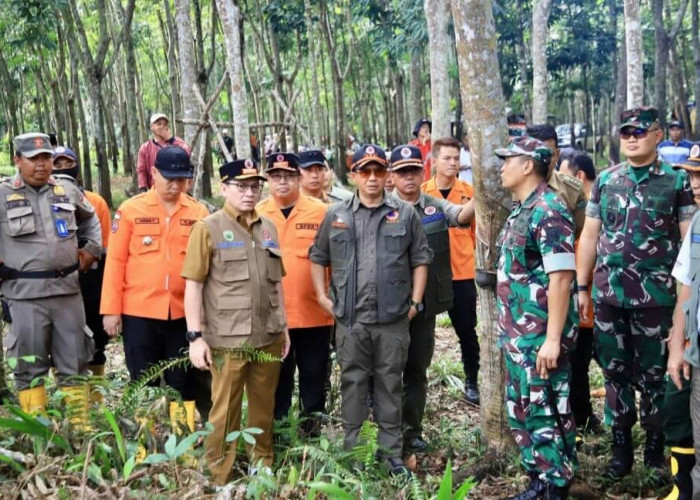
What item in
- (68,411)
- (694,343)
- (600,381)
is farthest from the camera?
(600,381)

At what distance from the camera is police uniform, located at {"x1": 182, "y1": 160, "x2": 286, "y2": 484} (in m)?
4.14

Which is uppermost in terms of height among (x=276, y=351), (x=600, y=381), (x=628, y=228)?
(x=628, y=228)

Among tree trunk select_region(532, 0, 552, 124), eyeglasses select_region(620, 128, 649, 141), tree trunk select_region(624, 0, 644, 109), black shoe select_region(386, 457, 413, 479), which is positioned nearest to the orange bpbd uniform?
black shoe select_region(386, 457, 413, 479)

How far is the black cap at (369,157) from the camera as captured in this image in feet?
14.4

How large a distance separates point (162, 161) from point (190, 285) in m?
0.94

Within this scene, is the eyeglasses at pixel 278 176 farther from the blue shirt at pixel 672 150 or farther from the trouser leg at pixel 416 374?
the blue shirt at pixel 672 150

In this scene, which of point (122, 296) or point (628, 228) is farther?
point (122, 296)

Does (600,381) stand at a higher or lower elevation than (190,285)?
lower

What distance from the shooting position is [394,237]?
14.4 feet

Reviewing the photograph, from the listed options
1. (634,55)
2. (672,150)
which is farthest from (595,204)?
(634,55)

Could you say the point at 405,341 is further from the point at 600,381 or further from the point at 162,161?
the point at 600,381

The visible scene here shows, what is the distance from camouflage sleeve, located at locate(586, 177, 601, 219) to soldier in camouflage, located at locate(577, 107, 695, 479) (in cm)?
4

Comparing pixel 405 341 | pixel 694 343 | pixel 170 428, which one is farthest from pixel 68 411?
pixel 694 343

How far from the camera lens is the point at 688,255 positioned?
358cm
